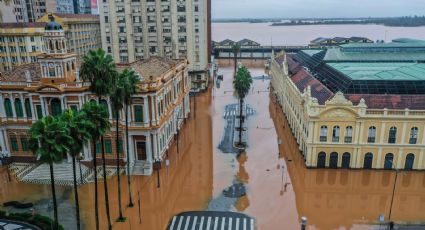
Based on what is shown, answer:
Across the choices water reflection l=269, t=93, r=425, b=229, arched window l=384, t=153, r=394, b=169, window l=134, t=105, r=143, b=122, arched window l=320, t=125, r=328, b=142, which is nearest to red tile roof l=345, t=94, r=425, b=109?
arched window l=320, t=125, r=328, b=142

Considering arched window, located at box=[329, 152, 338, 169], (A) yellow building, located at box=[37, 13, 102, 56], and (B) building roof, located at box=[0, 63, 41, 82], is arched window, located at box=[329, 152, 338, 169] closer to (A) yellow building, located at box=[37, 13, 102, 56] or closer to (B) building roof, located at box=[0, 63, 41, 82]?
(B) building roof, located at box=[0, 63, 41, 82]

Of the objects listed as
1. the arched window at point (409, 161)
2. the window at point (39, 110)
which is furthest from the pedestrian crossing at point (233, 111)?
the window at point (39, 110)

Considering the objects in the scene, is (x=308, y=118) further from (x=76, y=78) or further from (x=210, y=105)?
(x=210, y=105)

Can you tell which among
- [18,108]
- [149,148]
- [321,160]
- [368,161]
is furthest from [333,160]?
[18,108]

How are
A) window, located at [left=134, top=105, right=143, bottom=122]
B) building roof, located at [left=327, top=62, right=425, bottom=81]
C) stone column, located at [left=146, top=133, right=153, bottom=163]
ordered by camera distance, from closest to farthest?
1. window, located at [left=134, top=105, right=143, bottom=122]
2. stone column, located at [left=146, top=133, right=153, bottom=163]
3. building roof, located at [left=327, top=62, right=425, bottom=81]

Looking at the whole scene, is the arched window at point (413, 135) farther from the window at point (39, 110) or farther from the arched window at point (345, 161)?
the window at point (39, 110)

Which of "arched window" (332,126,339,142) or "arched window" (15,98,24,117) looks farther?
"arched window" (15,98,24,117)

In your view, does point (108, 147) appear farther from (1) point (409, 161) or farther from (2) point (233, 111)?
(1) point (409, 161)
